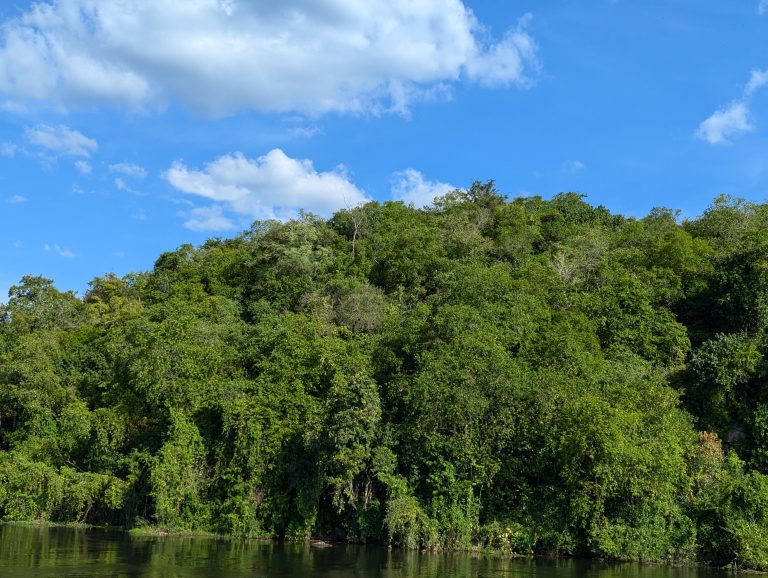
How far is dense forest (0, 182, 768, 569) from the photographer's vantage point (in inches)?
1158

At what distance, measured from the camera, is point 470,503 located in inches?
1216

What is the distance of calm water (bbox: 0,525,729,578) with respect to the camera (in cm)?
2128

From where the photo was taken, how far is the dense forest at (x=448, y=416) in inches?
1158

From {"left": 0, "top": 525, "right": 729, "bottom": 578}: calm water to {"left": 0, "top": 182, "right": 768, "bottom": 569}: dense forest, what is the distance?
2.65m

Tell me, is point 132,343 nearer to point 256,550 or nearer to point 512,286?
point 256,550

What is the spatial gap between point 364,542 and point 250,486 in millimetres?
6517

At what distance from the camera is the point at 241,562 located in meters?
24.1

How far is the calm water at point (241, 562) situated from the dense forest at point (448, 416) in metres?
2.65

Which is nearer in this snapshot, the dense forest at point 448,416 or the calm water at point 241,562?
the calm water at point 241,562

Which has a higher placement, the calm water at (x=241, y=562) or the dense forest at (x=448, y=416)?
the dense forest at (x=448, y=416)

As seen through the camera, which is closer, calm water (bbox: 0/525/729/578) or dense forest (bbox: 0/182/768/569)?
calm water (bbox: 0/525/729/578)

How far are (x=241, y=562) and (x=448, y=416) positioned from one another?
11.3m

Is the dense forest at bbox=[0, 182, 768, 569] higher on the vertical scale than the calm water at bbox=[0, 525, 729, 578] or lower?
higher

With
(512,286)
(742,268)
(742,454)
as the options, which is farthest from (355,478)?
(742,268)
